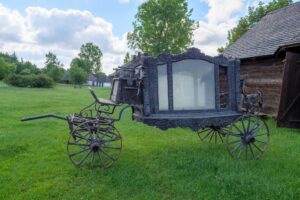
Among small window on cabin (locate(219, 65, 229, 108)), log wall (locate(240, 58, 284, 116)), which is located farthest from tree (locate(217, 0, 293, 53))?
small window on cabin (locate(219, 65, 229, 108))

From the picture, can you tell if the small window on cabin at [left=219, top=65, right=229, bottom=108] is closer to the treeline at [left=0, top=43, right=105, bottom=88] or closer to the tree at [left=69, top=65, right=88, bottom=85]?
the treeline at [left=0, top=43, right=105, bottom=88]

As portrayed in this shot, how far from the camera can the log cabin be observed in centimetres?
866

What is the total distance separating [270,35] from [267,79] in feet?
9.21

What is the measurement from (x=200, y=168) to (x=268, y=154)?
2166 mm

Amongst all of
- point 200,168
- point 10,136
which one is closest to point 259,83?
point 200,168

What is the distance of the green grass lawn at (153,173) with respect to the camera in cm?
417

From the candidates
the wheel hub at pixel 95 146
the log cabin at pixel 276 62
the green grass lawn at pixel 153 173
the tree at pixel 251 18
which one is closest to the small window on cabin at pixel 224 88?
the green grass lawn at pixel 153 173

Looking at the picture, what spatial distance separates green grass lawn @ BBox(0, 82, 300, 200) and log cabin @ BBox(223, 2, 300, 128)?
5.96 feet

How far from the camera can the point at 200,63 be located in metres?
5.43

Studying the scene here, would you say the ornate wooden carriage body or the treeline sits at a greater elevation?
the treeline

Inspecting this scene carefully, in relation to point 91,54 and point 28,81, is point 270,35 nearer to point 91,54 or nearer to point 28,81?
point 28,81

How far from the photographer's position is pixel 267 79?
12.2 metres

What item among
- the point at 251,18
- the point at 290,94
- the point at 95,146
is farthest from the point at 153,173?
the point at 251,18

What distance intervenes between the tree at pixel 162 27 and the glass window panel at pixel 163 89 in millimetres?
28538
